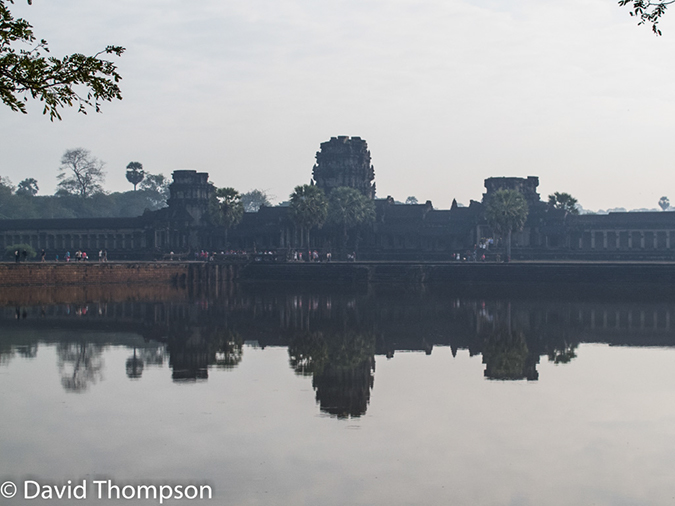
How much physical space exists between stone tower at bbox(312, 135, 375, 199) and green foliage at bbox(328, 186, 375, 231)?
1208cm

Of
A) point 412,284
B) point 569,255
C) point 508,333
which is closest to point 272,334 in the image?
point 508,333

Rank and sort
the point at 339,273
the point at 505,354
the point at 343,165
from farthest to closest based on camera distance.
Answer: the point at 343,165 → the point at 339,273 → the point at 505,354

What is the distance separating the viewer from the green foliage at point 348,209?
117m

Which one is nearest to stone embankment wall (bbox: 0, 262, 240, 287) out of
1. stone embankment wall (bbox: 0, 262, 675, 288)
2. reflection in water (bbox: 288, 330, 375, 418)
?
stone embankment wall (bbox: 0, 262, 675, 288)

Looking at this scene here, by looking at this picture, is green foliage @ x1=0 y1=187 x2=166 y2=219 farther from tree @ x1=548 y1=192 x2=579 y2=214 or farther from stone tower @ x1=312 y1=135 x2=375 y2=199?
tree @ x1=548 y1=192 x2=579 y2=214

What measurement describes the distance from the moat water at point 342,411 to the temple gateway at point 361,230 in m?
77.0

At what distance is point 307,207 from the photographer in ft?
347

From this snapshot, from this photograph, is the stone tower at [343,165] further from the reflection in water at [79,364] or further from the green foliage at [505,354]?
the reflection in water at [79,364]

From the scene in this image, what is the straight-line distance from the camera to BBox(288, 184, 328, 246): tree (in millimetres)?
106062

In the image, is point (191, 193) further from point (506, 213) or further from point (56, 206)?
point (56, 206)

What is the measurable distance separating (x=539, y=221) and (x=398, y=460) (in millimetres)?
104333

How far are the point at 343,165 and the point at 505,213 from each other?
37.1 m

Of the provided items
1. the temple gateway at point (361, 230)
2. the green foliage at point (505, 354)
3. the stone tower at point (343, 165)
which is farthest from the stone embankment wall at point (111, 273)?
the stone tower at point (343, 165)

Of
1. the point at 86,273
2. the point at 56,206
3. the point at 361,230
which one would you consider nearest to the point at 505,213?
the point at 361,230
